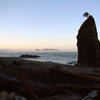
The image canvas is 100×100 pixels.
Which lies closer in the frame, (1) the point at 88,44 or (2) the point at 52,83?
(2) the point at 52,83

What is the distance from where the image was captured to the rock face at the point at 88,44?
19.8m

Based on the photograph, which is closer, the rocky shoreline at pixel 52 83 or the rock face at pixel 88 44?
the rocky shoreline at pixel 52 83

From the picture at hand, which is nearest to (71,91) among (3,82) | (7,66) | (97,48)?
(3,82)

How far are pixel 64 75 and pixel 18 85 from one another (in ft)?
4.86

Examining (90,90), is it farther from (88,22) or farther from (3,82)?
(88,22)

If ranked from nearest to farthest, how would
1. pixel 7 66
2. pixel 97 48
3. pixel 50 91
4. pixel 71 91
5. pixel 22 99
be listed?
pixel 22 99 < pixel 71 91 < pixel 50 91 < pixel 7 66 < pixel 97 48

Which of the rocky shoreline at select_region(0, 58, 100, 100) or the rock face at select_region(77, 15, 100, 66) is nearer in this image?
the rocky shoreline at select_region(0, 58, 100, 100)

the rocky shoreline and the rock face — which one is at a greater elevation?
the rock face

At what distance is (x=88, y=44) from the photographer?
66.5 ft

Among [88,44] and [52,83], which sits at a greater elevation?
[88,44]

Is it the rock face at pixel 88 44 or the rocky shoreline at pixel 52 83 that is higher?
the rock face at pixel 88 44

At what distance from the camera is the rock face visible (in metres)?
19.8

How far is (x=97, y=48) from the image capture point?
20016mm

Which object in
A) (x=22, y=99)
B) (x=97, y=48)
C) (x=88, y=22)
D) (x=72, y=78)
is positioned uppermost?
(x=88, y=22)
